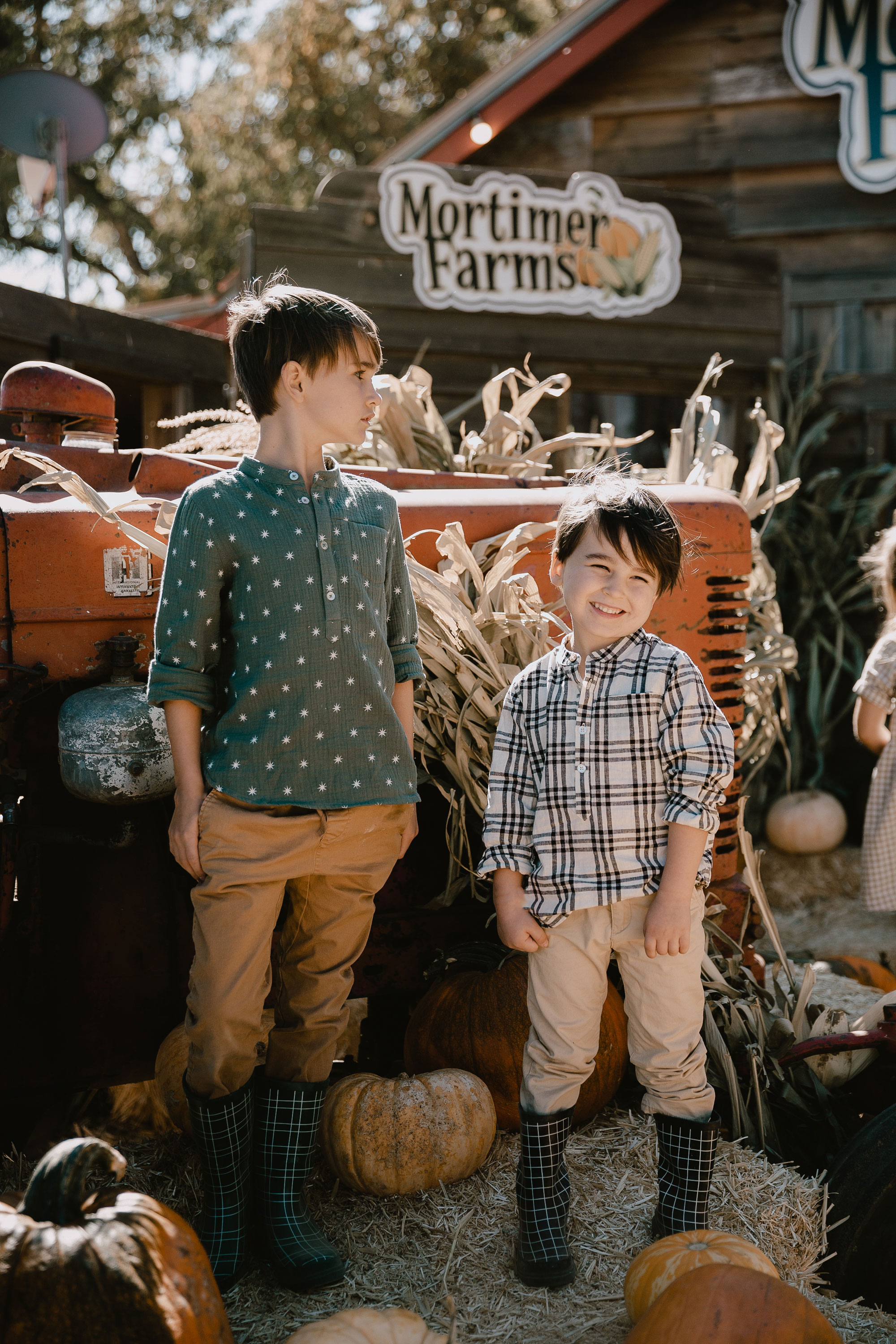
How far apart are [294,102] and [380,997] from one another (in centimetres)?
1180

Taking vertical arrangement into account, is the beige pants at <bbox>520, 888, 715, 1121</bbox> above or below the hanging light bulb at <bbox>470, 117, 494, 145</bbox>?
below

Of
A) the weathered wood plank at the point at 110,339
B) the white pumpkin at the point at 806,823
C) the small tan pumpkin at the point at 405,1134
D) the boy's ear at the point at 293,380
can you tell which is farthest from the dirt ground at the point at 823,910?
the weathered wood plank at the point at 110,339

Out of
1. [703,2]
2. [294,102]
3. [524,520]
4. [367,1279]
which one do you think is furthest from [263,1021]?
[294,102]

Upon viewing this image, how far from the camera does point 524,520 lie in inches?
96.7

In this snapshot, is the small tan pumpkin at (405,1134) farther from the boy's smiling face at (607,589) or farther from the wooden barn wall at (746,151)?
A: the wooden barn wall at (746,151)

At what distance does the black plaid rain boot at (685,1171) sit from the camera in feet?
5.92

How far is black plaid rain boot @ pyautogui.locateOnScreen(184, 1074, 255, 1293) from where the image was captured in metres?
1.75

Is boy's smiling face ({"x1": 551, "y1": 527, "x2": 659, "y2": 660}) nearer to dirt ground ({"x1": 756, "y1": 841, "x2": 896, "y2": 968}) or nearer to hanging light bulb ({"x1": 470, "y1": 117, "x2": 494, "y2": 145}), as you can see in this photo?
dirt ground ({"x1": 756, "y1": 841, "x2": 896, "y2": 968})

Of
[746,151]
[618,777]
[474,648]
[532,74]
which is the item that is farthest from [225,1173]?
[746,151]

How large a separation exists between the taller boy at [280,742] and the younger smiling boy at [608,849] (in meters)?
0.23

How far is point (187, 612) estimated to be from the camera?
5.46 feet

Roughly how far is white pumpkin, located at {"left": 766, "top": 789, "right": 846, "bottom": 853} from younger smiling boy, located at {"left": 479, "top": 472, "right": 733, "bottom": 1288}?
3365mm

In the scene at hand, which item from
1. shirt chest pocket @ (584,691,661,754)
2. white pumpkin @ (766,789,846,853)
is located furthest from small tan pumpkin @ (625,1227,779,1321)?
white pumpkin @ (766,789,846,853)

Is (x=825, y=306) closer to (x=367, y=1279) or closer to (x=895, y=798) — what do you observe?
(x=895, y=798)
